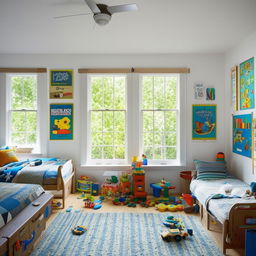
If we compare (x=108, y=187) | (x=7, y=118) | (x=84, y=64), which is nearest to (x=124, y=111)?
(x=84, y=64)

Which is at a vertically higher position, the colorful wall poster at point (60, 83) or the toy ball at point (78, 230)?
the colorful wall poster at point (60, 83)

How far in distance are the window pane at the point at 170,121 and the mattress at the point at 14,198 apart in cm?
272

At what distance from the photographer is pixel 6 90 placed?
459 centimetres

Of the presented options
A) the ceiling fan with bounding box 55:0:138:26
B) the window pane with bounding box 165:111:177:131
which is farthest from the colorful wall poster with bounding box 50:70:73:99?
the ceiling fan with bounding box 55:0:138:26

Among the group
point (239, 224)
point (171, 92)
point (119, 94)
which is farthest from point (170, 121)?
A: point (239, 224)

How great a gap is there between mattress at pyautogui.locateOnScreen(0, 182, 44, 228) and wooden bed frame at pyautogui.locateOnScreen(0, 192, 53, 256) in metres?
0.04

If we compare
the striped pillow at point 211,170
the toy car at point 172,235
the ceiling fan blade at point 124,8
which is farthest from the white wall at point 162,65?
the ceiling fan blade at point 124,8

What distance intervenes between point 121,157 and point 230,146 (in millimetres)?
Result: 2100

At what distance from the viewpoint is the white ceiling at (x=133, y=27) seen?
2.70m

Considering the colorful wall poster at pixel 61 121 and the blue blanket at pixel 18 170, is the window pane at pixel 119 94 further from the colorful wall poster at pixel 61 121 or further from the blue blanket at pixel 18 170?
the blue blanket at pixel 18 170

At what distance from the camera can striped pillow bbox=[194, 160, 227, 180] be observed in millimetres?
3950

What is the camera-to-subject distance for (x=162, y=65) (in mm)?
4547

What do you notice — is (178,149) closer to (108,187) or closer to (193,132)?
(193,132)

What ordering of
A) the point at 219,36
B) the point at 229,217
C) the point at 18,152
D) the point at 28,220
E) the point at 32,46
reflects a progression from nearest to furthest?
the point at 28,220
the point at 229,217
the point at 219,36
the point at 32,46
the point at 18,152
